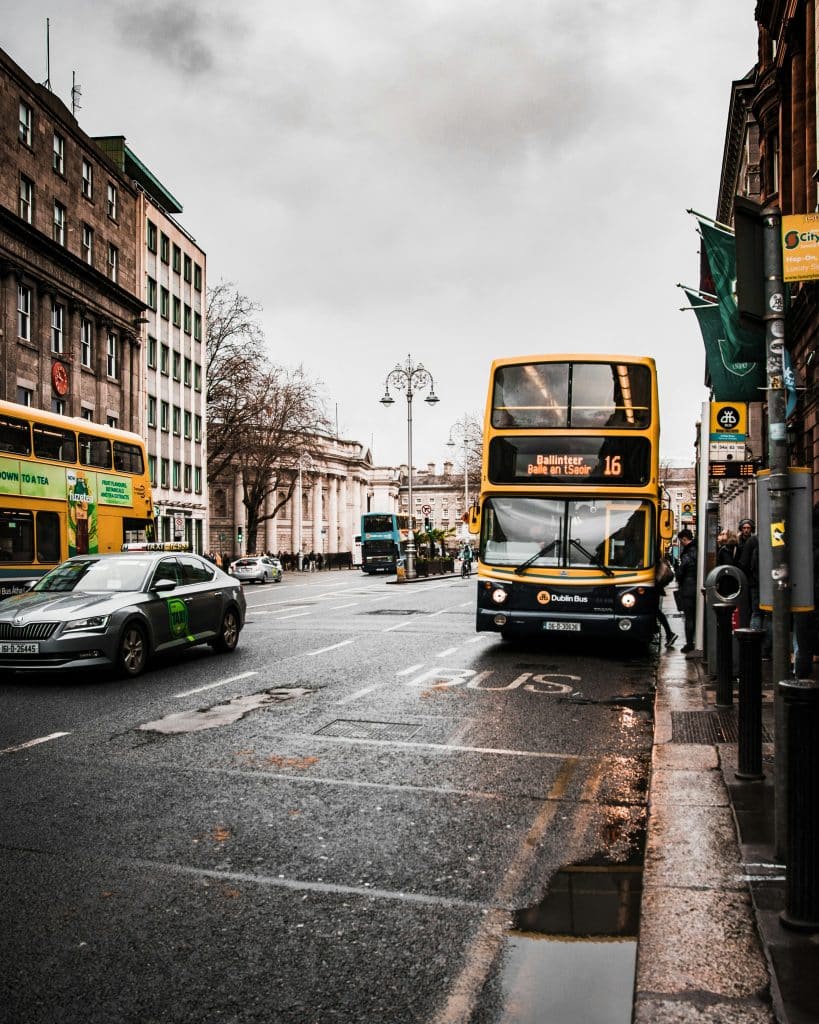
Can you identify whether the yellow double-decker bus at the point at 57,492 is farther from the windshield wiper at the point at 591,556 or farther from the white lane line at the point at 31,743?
the white lane line at the point at 31,743

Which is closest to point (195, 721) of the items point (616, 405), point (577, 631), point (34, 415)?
point (577, 631)

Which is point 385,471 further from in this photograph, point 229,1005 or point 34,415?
point 229,1005

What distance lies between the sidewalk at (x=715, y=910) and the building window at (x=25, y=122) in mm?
36666

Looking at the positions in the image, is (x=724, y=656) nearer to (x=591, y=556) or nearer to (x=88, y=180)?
(x=591, y=556)

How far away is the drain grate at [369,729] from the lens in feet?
26.3

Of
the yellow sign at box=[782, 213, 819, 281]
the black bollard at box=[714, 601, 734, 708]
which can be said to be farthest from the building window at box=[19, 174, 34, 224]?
the yellow sign at box=[782, 213, 819, 281]

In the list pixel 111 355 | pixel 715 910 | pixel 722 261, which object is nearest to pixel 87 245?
pixel 111 355

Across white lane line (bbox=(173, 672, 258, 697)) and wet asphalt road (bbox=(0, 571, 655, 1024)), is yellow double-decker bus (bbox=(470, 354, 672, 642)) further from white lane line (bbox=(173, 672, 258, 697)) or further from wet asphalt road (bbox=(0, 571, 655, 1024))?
white lane line (bbox=(173, 672, 258, 697))

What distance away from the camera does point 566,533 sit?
14.0 m

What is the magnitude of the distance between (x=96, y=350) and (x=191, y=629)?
33579 millimetres

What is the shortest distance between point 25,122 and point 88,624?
3181 centimetres

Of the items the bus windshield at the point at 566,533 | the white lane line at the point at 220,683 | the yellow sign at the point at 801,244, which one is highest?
the yellow sign at the point at 801,244

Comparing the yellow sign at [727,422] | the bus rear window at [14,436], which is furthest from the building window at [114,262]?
the yellow sign at [727,422]

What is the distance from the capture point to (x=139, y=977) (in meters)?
3.49
